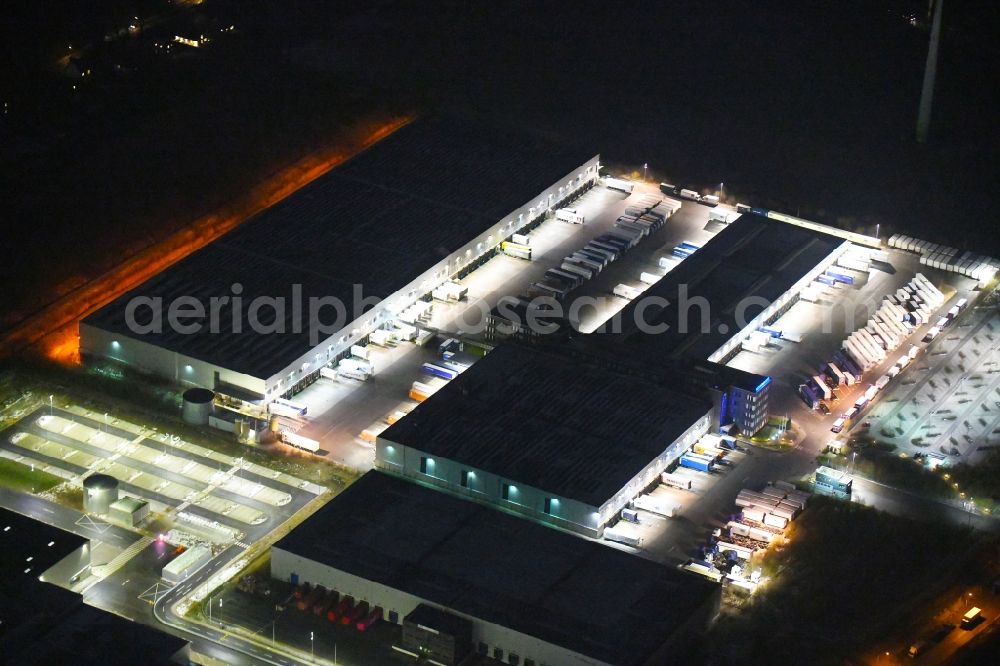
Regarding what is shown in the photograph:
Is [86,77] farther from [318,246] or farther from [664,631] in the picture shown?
[664,631]

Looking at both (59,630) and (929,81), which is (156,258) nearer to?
(59,630)

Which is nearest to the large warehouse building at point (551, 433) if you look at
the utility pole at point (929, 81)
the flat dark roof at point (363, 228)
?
the flat dark roof at point (363, 228)

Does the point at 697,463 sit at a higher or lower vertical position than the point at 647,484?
higher

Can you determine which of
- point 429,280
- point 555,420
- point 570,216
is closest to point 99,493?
point 555,420

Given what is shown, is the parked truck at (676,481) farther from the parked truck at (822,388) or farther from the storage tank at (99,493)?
the storage tank at (99,493)

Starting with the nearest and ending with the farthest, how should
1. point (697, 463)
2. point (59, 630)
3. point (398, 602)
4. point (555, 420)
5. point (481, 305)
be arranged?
point (59, 630) < point (398, 602) < point (555, 420) < point (697, 463) < point (481, 305)

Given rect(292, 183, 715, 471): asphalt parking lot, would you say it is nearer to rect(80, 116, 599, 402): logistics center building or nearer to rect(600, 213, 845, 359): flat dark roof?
rect(80, 116, 599, 402): logistics center building

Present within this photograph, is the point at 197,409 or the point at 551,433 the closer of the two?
the point at 551,433
